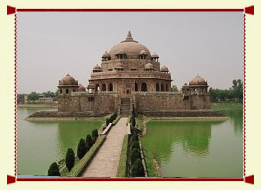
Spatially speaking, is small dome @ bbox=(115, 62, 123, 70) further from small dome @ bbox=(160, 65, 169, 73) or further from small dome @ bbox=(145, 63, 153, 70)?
small dome @ bbox=(160, 65, 169, 73)

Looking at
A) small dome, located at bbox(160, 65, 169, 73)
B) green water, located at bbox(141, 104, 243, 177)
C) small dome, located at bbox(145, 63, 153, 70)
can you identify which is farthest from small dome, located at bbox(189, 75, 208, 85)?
green water, located at bbox(141, 104, 243, 177)

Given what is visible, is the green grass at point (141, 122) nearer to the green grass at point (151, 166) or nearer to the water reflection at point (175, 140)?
the water reflection at point (175, 140)

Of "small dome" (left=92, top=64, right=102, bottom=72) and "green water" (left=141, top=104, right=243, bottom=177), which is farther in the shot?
"small dome" (left=92, top=64, right=102, bottom=72)

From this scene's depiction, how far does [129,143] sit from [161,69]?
27.1 metres

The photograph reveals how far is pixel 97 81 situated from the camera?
37688 mm

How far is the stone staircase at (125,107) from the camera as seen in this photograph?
98.1ft

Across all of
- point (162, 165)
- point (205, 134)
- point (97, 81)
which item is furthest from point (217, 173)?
point (97, 81)

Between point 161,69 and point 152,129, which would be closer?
point 152,129

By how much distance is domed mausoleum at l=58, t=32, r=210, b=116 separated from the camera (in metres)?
31.9

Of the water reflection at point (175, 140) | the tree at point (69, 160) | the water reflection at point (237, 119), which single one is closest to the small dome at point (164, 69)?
the water reflection at point (237, 119)

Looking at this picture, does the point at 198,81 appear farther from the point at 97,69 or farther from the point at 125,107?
the point at 97,69

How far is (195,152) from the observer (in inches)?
573

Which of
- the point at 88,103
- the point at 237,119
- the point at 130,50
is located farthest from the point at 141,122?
the point at 130,50
